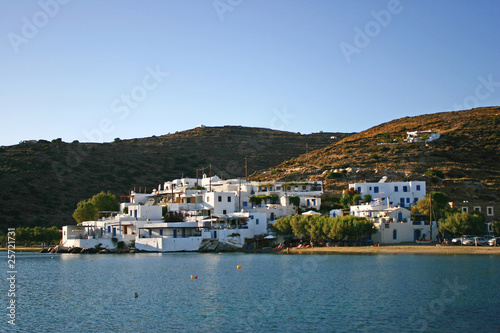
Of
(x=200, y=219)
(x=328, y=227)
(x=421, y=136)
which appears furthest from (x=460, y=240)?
(x=421, y=136)

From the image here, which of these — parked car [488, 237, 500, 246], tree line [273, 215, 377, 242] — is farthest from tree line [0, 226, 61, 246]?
parked car [488, 237, 500, 246]

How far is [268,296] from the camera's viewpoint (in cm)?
3784

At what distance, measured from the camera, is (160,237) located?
78.1 m

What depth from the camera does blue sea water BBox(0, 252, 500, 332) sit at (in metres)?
28.9

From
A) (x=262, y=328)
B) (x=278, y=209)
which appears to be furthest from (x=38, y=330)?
(x=278, y=209)

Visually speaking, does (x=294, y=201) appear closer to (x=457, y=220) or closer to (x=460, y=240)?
(x=457, y=220)

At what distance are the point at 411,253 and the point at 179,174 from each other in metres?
93.9

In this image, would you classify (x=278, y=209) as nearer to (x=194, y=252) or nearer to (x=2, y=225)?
(x=194, y=252)

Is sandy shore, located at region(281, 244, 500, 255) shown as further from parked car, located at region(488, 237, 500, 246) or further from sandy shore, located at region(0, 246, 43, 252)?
sandy shore, located at region(0, 246, 43, 252)

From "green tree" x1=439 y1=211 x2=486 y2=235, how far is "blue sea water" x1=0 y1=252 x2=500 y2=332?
8869 millimetres

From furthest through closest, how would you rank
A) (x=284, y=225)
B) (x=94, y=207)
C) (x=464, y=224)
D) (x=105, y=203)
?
(x=105, y=203)
(x=94, y=207)
(x=284, y=225)
(x=464, y=224)

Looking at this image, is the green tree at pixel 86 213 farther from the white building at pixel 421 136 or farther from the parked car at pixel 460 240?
the white building at pixel 421 136

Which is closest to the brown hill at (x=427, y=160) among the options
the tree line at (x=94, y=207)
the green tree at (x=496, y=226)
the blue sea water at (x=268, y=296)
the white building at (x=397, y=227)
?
the green tree at (x=496, y=226)

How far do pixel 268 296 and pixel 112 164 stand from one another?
115472mm
